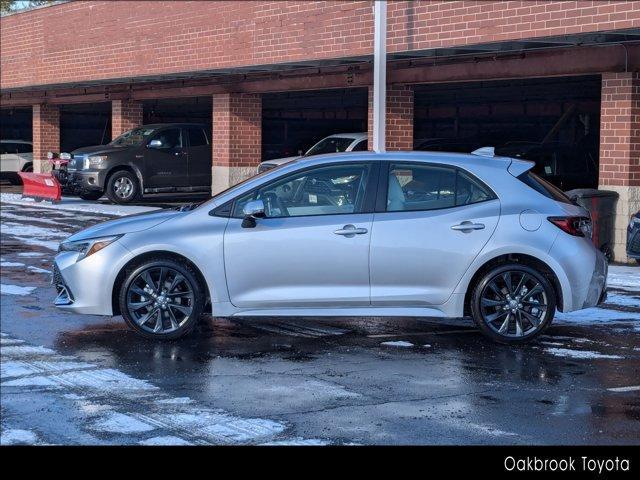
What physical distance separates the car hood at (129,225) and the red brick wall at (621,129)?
29.0 feet

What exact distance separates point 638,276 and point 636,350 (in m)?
5.05

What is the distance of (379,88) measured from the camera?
60.0ft

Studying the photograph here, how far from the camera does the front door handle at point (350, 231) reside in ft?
32.1

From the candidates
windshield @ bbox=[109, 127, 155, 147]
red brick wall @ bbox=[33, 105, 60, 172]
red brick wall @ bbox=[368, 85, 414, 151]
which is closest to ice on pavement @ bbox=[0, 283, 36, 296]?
red brick wall @ bbox=[368, 85, 414, 151]

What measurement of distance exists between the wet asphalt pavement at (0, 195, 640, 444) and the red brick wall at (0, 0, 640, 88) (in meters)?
6.35

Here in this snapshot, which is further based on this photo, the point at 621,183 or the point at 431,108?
the point at 431,108

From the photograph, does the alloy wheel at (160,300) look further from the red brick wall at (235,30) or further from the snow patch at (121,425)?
the red brick wall at (235,30)

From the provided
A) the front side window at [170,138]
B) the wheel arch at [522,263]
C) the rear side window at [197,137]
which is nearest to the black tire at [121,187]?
the front side window at [170,138]

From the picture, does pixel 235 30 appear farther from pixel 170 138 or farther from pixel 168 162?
pixel 168 162

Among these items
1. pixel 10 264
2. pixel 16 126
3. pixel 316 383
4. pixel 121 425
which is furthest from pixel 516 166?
pixel 16 126

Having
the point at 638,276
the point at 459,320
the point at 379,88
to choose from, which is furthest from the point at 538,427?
the point at 379,88

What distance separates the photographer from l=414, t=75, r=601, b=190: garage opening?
72.3 feet

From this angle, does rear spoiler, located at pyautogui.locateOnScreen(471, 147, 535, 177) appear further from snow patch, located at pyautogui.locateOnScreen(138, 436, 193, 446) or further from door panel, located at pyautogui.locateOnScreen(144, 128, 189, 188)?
door panel, located at pyautogui.locateOnScreen(144, 128, 189, 188)
